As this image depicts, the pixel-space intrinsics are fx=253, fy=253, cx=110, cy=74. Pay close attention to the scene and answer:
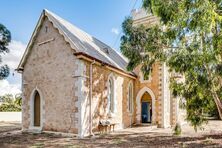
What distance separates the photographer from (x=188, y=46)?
522 inches

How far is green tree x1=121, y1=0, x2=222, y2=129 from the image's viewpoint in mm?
11484

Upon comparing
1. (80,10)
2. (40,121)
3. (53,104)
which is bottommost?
(40,121)

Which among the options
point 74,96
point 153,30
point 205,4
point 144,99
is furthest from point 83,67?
point 144,99

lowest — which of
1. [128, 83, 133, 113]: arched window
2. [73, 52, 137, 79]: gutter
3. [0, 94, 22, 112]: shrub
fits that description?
[0, 94, 22, 112]: shrub

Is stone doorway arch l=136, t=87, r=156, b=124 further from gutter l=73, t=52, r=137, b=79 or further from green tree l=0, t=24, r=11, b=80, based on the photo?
green tree l=0, t=24, r=11, b=80

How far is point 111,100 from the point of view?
799 inches

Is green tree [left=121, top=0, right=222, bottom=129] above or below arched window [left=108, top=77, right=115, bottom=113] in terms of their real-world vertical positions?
above

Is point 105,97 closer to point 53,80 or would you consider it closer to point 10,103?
point 53,80

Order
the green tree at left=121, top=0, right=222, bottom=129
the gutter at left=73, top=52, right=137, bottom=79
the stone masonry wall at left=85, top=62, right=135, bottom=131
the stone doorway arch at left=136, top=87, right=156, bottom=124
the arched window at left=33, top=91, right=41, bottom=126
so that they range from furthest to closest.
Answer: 1. the stone doorway arch at left=136, top=87, right=156, bottom=124
2. the arched window at left=33, top=91, right=41, bottom=126
3. the stone masonry wall at left=85, top=62, right=135, bottom=131
4. the gutter at left=73, top=52, right=137, bottom=79
5. the green tree at left=121, top=0, right=222, bottom=129

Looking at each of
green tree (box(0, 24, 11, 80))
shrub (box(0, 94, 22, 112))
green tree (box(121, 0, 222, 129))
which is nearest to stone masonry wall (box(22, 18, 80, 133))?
green tree (box(121, 0, 222, 129))

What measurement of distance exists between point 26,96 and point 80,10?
796cm

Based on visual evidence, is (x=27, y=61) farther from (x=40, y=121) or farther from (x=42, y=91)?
(x=40, y=121)

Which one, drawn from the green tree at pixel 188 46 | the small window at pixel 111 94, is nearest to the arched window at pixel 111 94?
the small window at pixel 111 94

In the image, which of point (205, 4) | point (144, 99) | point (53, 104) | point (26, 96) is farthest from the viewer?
point (144, 99)
